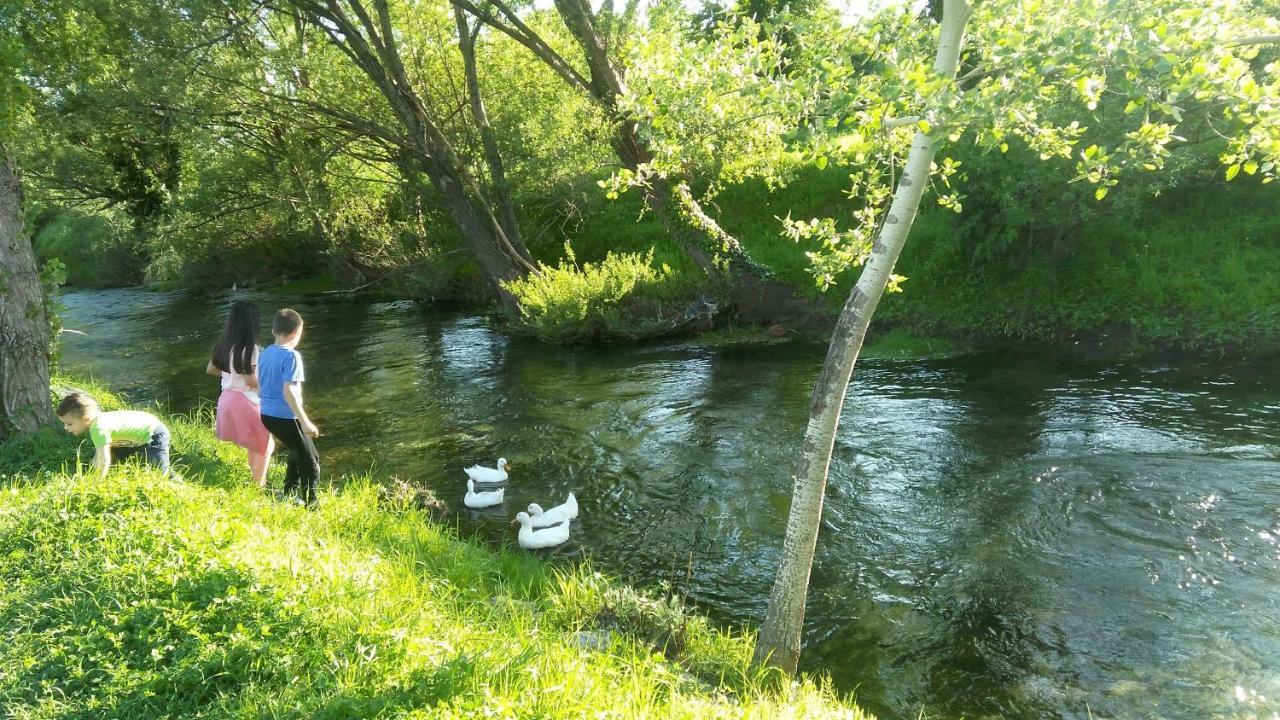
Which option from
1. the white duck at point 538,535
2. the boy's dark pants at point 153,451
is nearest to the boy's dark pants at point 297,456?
the boy's dark pants at point 153,451

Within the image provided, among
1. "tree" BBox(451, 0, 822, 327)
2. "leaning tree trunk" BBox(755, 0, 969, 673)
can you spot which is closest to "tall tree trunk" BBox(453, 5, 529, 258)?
"tree" BBox(451, 0, 822, 327)

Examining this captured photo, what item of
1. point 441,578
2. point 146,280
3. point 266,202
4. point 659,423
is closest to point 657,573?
point 441,578

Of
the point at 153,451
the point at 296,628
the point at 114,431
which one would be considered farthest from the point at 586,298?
the point at 296,628

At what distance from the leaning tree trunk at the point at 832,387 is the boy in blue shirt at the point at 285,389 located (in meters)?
4.38

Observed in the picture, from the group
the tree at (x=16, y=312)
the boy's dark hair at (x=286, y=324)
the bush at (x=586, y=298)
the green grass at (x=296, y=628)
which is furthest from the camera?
the bush at (x=586, y=298)

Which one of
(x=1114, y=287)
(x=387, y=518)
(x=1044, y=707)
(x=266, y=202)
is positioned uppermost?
(x=266, y=202)

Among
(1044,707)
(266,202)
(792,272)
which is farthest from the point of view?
(266,202)

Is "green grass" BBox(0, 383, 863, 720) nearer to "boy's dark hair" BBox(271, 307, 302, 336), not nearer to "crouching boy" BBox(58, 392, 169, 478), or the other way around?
"crouching boy" BBox(58, 392, 169, 478)

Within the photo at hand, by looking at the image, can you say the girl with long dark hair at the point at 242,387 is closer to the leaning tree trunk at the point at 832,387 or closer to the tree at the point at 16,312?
the tree at the point at 16,312

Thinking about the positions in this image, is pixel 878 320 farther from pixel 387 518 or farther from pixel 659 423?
pixel 387 518

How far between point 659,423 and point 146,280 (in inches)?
1509

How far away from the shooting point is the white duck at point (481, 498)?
9070 mm

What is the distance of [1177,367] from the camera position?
13.2 m

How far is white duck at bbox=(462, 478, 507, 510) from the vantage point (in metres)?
9.07
